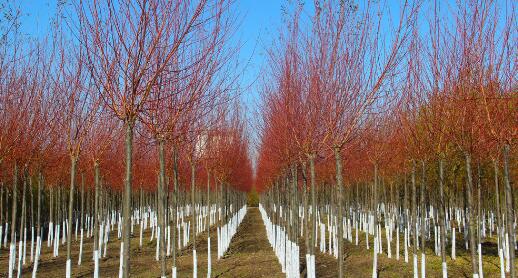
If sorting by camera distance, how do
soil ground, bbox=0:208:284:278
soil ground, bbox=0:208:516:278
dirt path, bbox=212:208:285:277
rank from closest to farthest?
soil ground, bbox=0:208:516:278 → dirt path, bbox=212:208:285:277 → soil ground, bbox=0:208:284:278

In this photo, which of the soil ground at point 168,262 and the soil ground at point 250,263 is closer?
the soil ground at point 250,263

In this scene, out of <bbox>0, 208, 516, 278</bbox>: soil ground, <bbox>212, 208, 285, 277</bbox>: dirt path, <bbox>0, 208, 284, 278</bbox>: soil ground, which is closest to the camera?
<bbox>0, 208, 516, 278</bbox>: soil ground

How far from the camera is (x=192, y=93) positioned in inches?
259

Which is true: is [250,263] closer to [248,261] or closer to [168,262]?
[248,261]

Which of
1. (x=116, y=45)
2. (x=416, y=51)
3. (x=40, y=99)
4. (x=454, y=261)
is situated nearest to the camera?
(x=116, y=45)

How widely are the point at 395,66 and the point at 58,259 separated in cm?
982

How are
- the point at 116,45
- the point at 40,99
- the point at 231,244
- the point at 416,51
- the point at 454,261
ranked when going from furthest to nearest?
the point at 231,244 < the point at 454,261 < the point at 40,99 < the point at 416,51 < the point at 116,45

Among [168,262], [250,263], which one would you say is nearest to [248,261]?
[250,263]

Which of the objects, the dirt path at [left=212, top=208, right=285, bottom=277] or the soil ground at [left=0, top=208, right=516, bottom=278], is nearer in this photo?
the soil ground at [left=0, top=208, right=516, bottom=278]

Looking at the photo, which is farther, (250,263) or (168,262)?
(168,262)

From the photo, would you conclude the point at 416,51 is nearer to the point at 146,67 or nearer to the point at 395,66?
the point at 395,66

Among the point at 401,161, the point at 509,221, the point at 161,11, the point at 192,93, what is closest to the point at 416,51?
the point at 509,221

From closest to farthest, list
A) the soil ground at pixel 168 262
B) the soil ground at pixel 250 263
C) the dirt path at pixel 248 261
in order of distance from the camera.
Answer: the soil ground at pixel 250 263 → the dirt path at pixel 248 261 → the soil ground at pixel 168 262

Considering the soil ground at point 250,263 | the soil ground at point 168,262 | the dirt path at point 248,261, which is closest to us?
the soil ground at point 250,263
